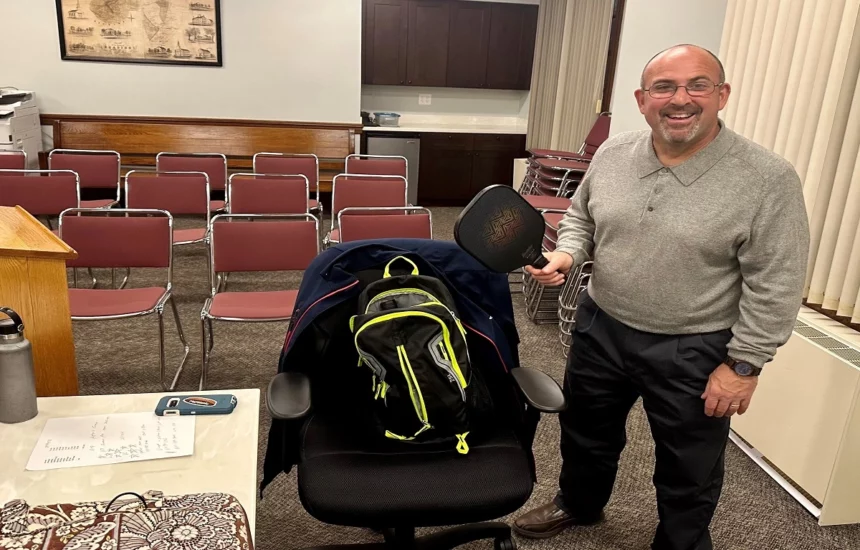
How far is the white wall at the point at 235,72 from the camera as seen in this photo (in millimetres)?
5742

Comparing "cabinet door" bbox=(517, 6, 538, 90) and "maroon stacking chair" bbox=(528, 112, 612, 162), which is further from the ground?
"cabinet door" bbox=(517, 6, 538, 90)

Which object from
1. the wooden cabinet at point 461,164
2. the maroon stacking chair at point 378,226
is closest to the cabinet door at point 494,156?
the wooden cabinet at point 461,164

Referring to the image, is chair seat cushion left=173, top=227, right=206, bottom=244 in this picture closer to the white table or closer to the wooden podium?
the wooden podium

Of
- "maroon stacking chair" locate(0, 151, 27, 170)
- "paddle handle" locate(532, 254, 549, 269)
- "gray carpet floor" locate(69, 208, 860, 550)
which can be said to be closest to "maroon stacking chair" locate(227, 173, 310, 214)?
"gray carpet floor" locate(69, 208, 860, 550)

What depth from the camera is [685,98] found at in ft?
4.73

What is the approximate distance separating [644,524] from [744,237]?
1.12m

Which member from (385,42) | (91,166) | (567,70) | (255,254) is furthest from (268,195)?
(385,42)

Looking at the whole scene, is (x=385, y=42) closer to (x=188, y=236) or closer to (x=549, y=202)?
(x=549, y=202)

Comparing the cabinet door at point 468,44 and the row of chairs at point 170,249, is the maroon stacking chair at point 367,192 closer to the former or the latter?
the row of chairs at point 170,249

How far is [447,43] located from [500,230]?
19.2ft

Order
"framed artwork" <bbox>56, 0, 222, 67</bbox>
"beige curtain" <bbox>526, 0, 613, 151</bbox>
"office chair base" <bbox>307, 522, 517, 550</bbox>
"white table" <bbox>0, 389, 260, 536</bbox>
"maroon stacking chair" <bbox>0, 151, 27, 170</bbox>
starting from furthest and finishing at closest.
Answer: "framed artwork" <bbox>56, 0, 222, 67</bbox>, "beige curtain" <bbox>526, 0, 613, 151</bbox>, "maroon stacking chair" <bbox>0, 151, 27, 170</bbox>, "office chair base" <bbox>307, 522, 517, 550</bbox>, "white table" <bbox>0, 389, 260, 536</bbox>

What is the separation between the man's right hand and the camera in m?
1.60

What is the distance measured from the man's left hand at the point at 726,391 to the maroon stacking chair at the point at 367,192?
8.58 feet

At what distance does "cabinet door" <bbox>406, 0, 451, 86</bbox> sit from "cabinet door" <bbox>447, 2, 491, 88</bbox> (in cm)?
8
